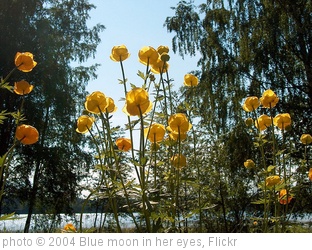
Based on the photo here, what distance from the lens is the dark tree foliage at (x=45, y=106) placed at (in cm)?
630

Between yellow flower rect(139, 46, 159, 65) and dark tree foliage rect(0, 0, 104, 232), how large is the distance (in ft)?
17.6

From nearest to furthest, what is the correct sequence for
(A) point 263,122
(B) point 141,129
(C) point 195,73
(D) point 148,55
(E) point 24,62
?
(B) point 141,129, (D) point 148,55, (E) point 24,62, (A) point 263,122, (C) point 195,73

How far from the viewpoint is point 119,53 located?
96 centimetres

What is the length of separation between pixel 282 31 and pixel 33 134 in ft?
16.0

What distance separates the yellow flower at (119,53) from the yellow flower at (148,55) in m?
0.05

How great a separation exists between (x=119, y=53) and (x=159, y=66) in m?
0.10

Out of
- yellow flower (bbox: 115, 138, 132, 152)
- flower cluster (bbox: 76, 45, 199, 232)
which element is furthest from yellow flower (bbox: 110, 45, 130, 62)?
yellow flower (bbox: 115, 138, 132, 152)

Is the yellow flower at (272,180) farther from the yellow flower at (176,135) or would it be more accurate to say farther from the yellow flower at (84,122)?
the yellow flower at (84,122)

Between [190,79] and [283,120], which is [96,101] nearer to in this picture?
[190,79]

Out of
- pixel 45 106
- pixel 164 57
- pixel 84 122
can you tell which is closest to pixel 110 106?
pixel 84 122

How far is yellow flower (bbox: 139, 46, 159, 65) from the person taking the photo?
0.93 m

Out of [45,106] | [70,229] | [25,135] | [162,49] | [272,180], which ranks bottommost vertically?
[70,229]

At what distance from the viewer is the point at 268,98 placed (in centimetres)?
127
